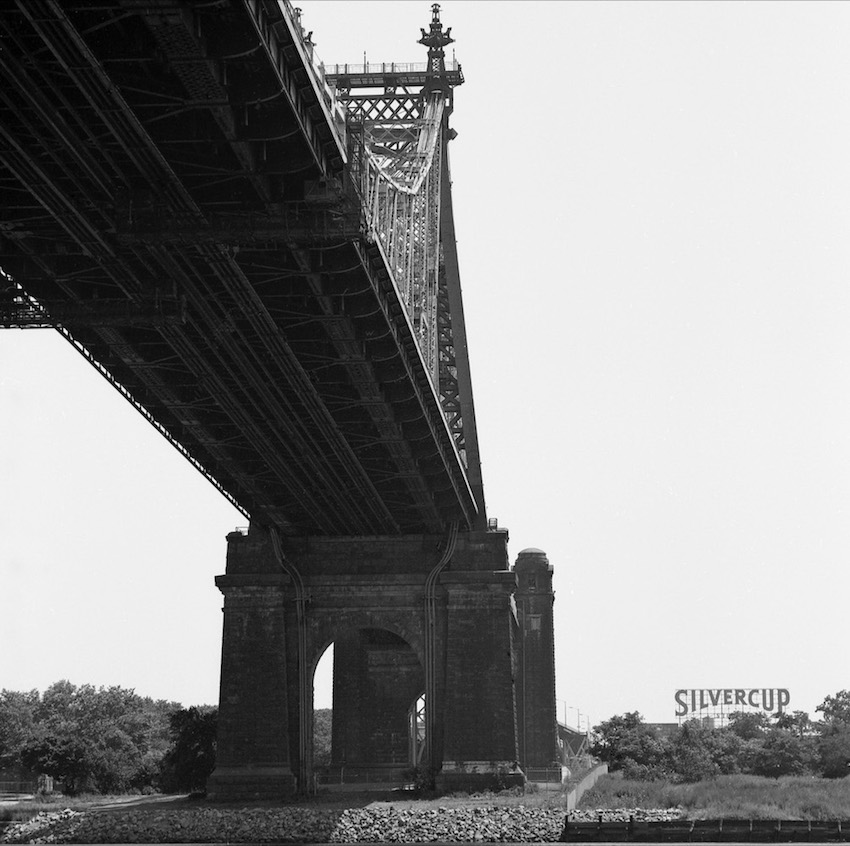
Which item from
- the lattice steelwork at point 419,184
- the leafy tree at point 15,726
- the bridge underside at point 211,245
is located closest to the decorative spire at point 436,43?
the lattice steelwork at point 419,184

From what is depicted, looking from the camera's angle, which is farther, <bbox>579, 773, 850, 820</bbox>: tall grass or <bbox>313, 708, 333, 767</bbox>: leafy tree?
<bbox>313, 708, 333, 767</bbox>: leafy tree

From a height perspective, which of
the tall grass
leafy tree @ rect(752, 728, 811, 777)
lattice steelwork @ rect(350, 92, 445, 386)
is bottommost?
the tall grass

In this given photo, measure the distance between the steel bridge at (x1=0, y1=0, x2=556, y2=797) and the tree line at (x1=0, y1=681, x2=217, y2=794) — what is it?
9221mm

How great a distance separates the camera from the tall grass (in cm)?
5103

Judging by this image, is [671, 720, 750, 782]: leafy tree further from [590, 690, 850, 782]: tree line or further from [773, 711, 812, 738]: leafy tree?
[773, 711, 812, 738]: leafy tree

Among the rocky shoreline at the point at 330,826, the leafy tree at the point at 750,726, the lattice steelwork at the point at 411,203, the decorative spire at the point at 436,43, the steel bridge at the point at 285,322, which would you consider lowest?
the rocky shoreline at the point at 330,826

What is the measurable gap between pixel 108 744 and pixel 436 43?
167ft

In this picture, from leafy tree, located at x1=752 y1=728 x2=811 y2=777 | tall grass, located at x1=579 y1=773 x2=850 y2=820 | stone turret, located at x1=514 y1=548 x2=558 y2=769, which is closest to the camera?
tall grass, located at x1=579 y1=773 x2=850 y2=820

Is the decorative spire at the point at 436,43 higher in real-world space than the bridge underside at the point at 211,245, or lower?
higher

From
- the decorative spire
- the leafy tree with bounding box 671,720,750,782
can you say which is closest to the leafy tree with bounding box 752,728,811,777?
the leafy tree with bounding box 671,720,750,782

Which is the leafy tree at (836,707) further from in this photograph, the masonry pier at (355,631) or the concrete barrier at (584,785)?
the masonry pier at (355,631)

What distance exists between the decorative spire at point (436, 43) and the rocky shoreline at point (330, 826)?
3073 cm

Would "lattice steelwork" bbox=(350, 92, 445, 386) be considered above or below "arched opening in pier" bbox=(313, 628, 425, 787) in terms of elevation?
above

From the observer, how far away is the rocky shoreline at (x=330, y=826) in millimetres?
50250
